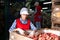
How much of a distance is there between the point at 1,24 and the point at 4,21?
136mm

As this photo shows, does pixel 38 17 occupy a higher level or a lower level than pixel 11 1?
lower

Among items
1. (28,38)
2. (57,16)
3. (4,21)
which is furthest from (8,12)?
(28,38)

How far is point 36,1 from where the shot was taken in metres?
7.59

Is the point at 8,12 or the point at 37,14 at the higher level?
the point at 8,12

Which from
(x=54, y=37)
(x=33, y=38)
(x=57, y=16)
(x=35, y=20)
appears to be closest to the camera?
(x=54, y=37)

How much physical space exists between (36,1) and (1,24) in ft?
4.07

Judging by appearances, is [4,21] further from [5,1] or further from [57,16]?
[57,16]

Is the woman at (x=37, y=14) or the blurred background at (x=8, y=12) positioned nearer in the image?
the blurred background at (x=8, y=12)

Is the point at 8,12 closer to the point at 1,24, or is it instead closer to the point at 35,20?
the point at 1,24

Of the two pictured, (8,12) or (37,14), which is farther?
(37,14)

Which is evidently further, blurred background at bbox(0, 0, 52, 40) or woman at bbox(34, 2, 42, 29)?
woman at bbox(34, 2, 42, 29)

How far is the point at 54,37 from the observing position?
291cm

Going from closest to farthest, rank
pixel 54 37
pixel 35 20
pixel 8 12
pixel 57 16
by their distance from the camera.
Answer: pixel 54 37
pixel 57 16
pixel 8 12
pixel 35 20

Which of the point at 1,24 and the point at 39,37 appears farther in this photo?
the point at 1,24
